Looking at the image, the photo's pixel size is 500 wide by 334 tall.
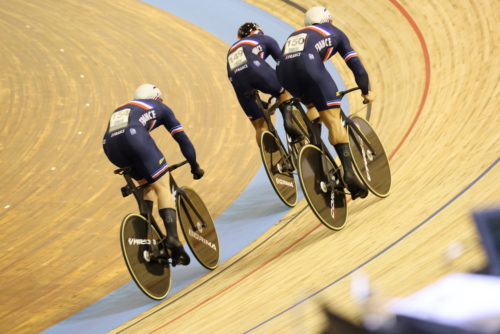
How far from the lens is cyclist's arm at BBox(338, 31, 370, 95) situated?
388 cm

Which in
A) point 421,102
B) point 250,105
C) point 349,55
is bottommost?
point 421,102

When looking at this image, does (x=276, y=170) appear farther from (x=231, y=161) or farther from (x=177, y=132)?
(x=231, y=161)

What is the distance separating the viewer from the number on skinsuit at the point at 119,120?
3938 millimetres

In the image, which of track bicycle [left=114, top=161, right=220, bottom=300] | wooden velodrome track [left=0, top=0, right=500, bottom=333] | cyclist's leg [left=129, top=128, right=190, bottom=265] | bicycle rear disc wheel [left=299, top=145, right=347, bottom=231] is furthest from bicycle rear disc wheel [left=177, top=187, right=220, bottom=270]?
bicycle rear disc wheel [left=299, top=145, right=347, bottom=231]

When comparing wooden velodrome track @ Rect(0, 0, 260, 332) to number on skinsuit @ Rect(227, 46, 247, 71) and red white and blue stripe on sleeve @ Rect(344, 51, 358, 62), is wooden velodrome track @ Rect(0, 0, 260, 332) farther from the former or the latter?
red white and blue stripe on sleeve @ Rect(344, 51, 358, 62)

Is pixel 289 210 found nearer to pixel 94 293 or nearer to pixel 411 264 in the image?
pixel 94 293

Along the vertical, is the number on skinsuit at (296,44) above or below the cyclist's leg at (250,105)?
above

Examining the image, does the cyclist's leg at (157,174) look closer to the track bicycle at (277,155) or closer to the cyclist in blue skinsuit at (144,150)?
the cyclist in blue skinsuit at (144,150)

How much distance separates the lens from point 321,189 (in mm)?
3828

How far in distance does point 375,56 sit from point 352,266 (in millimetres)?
4475

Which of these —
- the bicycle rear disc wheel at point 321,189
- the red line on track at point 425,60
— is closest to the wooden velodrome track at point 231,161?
the red line on track at point 425,60

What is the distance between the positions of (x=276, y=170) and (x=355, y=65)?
43.1 inches

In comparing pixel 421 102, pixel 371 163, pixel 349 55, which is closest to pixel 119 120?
pixel 349 55

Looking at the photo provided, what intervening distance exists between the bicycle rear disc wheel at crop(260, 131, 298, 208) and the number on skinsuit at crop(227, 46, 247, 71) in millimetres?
557
